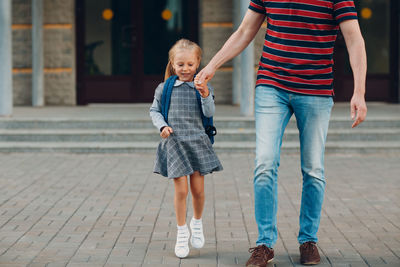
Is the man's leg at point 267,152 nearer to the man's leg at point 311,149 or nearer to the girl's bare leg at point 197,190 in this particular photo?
the man's leg at point 311,149

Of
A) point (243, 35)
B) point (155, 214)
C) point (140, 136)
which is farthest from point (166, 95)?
point (140, 136)

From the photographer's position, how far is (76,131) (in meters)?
10.3

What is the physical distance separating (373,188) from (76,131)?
468cm

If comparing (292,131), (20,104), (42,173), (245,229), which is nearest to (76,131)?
(42,173)

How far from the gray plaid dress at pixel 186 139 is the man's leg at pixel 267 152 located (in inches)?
17.1

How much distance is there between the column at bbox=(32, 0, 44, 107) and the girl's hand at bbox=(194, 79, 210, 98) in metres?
9.70

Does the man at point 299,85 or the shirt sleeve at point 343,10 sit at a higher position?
the shirt sleeve at point 343,10

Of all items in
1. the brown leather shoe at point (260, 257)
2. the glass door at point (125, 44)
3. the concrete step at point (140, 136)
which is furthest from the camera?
the glass door at point (125, 44)

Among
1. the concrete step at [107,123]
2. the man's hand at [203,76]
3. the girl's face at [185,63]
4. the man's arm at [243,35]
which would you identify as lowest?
the concrete step at [107,123]

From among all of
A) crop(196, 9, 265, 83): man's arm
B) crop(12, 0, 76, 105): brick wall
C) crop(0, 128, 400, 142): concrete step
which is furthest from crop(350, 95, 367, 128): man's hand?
crop(12, 0, 76, 105): brick wall

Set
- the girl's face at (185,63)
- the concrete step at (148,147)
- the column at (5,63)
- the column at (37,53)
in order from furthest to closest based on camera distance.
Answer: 1. the column at (37,53)
2. the column at (5,63)
3. the concrete step at (148,147)
4. the girl's face at (185,63)

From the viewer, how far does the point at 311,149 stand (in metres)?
4.40

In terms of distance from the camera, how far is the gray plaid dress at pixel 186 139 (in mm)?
4594

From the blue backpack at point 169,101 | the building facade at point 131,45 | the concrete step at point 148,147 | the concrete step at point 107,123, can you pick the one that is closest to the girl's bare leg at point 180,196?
the blue backpack at point 169,101
